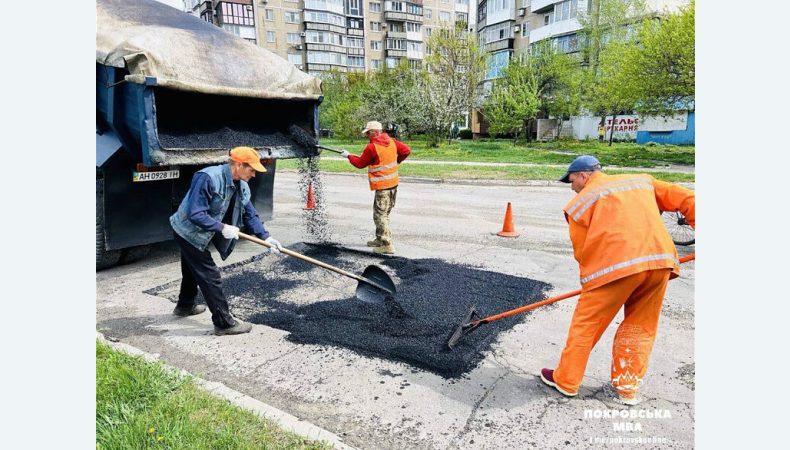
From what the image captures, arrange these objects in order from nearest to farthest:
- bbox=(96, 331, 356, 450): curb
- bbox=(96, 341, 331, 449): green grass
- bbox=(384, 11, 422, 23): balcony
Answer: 1. bbox=(96, 341, 331, 449): green grass
2. bbox=(96, 331, 356, 450): curb
3. bbox=(384, 11, 422, 23): balcony

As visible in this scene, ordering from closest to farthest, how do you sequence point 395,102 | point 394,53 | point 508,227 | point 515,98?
point 508,227 < point 515,98 < point 395,102 < point 394,53

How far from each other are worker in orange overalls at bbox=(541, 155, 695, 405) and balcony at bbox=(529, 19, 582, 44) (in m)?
→ 32.6

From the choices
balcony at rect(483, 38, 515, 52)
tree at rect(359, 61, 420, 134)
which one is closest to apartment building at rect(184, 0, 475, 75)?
balcony at rect(483, 38, 515, 52)

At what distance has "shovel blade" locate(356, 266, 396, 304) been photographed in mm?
4082

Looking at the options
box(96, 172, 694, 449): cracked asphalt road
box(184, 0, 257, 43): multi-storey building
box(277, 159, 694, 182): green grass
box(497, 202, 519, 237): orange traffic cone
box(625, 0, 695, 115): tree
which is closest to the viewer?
box(96, 172, 694, 449): cracked asphalt road

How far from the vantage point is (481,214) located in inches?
341

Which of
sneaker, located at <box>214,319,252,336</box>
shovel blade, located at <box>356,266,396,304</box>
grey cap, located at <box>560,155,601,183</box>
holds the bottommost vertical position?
sneaker, located at <box>214,319,252,336</box>

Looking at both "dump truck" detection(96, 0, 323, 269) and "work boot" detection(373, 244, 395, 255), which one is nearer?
"dump truck" detection(96, 0, 323, 269)

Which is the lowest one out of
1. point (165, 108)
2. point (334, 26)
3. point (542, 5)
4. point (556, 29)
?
point (165, 108)

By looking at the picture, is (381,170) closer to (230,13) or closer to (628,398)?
(628,398)

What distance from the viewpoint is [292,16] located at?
4869 centimetres

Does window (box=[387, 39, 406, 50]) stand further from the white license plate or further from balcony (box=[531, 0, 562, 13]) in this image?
the white license plate

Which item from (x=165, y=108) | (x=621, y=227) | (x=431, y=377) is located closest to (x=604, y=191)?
(x=621, y=227)

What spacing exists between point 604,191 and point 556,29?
117 feet
